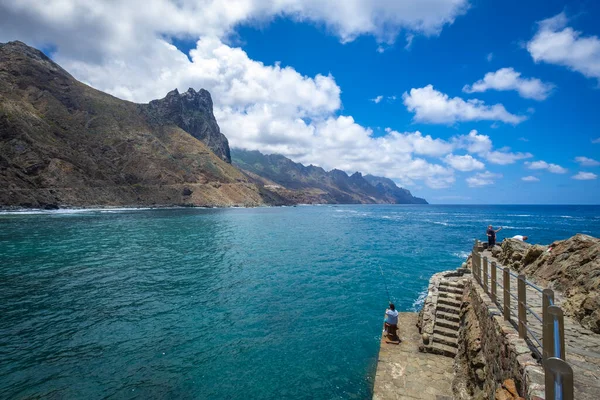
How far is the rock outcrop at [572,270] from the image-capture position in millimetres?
8070

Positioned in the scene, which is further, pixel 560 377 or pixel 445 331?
pixel 445 331

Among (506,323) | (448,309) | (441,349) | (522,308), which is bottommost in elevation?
(441,349)

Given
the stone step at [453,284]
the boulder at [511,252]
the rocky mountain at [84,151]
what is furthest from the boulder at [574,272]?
the rocky mountain at [84,151]

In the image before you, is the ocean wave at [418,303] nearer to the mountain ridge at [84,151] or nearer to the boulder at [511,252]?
the boulder at [511,252]

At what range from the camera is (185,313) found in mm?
17547

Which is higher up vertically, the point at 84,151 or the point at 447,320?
the point at 84,151

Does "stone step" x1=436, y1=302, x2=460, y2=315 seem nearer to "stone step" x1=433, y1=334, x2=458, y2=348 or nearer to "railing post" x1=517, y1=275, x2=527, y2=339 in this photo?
"stone step" x1=433, y1=334, x2=458, y2=348

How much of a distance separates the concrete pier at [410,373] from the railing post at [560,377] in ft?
25.0

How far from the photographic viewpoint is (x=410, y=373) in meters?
11.0

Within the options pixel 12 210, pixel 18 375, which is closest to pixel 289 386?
pixel 18 375

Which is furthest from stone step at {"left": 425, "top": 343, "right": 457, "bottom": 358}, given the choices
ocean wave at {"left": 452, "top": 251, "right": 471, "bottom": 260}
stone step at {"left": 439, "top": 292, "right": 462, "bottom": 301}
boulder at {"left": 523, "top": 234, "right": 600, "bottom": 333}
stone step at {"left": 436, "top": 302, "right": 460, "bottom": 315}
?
ocean wave at {"left": 452, "top": 251, "right": 471, "bottom": 260}

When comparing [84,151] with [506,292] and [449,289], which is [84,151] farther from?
[506,292]

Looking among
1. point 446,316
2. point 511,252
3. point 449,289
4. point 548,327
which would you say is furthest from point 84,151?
point 548,327

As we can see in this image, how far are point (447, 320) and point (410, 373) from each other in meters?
3.93
